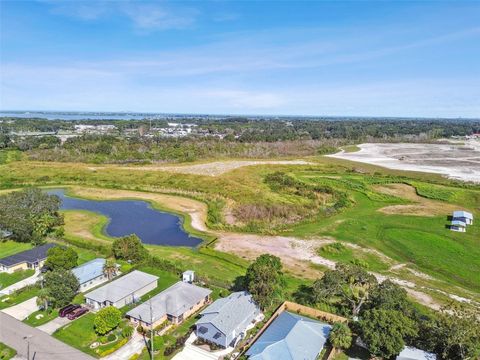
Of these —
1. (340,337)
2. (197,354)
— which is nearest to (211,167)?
(197,354)

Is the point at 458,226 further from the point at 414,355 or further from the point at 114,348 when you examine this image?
the point at 114,348

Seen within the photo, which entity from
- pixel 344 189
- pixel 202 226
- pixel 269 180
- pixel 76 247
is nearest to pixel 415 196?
pixel 344 189

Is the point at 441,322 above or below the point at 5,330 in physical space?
above

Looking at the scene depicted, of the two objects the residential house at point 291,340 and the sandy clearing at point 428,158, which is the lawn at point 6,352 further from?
the sandy clearing at point 428,158

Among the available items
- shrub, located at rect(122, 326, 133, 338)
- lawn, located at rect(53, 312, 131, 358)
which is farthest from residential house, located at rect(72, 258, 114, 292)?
shrub, located at rect(122, 326, 133, 338)

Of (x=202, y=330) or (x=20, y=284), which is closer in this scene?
(x=202, y=330)

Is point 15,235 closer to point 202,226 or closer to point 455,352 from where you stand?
point 202,226

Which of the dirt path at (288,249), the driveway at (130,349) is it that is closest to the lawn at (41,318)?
the driveway at (130,349)
